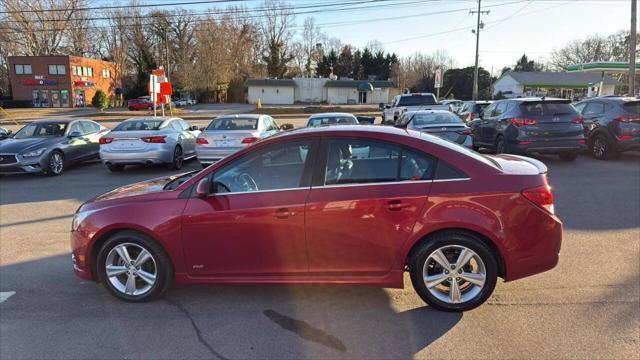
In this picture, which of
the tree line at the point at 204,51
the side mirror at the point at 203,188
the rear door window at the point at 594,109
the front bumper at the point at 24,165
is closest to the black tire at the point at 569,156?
the rear door window at the point at 594,109

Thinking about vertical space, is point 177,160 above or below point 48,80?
below

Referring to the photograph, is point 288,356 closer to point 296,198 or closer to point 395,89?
point 296,198

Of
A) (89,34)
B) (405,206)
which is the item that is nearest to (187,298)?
(405,206)

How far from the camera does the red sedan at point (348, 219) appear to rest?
12.2 feet

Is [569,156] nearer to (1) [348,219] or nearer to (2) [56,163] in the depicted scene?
(1) [348,219]

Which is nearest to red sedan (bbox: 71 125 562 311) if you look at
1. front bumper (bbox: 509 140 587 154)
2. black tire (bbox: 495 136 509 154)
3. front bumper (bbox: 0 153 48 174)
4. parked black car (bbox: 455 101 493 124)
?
front bumper (bbox: 509 140 587 154)

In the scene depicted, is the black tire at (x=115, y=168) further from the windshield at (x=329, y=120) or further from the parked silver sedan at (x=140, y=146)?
the windshield at (x=329, y=120)

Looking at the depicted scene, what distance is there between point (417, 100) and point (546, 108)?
35.9ft

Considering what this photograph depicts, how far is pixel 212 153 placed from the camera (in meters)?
11.4

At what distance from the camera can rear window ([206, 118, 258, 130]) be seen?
38.7ft

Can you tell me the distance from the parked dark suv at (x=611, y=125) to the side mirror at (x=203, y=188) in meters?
12.1

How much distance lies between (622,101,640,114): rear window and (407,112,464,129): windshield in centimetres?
444

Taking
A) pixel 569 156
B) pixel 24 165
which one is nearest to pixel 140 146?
pixel 24 165

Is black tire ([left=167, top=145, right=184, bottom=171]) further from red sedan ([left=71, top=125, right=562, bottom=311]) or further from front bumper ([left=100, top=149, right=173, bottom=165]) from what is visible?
red sedan ([left=71, top=125, right=562, bottom=311])
